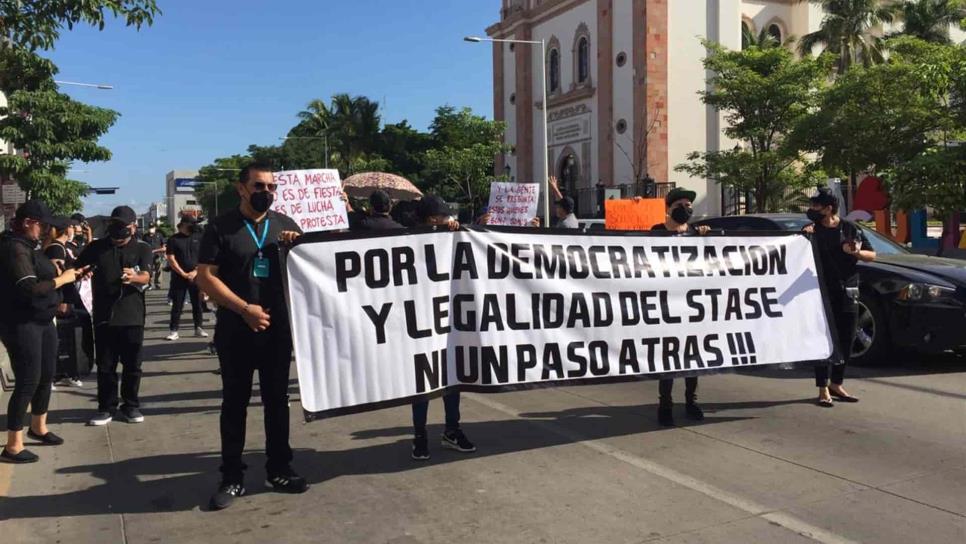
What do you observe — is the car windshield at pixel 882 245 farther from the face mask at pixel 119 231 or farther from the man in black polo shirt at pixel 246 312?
the face mask at pixel 119 231

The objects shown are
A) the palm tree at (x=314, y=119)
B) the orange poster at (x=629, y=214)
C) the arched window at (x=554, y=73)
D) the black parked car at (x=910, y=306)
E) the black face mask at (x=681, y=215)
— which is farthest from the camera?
the palm tree at (x=314, y=119)

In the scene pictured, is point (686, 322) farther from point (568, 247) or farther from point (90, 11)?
point (90, 11)

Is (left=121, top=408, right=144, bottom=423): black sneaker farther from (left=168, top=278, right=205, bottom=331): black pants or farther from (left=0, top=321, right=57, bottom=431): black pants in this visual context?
(left=168, top=278, right=205, bottom=331): black pants

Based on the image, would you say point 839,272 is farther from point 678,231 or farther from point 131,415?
point 131,415

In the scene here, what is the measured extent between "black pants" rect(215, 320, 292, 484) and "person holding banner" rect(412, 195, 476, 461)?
93cm

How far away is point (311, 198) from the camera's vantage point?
10195 millimetres

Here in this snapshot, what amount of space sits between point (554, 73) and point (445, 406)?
42.2 metres

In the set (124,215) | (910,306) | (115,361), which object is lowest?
(115,361)

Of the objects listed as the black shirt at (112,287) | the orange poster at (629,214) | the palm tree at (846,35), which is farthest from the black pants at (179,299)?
the palm tree at (846,35)

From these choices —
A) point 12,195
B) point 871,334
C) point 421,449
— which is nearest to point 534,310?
point 421,449

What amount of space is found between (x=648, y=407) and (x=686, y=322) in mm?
1244

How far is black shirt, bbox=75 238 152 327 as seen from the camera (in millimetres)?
6680

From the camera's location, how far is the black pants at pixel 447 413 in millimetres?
5402

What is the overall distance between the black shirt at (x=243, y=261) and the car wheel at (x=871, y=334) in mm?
6225
